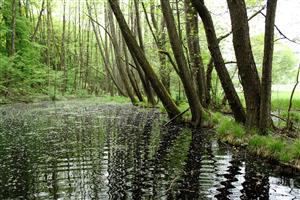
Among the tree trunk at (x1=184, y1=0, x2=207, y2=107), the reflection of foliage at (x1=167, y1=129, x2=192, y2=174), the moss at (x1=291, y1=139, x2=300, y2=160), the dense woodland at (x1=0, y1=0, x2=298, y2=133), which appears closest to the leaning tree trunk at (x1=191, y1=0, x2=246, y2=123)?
the dense woodland at (x1=0, y1=0, x2=298, y2=133)

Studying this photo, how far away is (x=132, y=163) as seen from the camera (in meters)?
7.48

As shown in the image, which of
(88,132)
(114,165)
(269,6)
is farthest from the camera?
(88,132)

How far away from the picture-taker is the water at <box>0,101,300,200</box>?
18.3ft

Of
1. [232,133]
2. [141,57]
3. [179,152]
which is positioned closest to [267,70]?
[232,133]

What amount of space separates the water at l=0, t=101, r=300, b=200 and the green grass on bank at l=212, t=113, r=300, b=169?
12.6 inches

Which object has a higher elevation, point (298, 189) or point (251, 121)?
point (251, 121)

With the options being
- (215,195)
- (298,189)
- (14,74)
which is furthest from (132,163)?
(14,74)

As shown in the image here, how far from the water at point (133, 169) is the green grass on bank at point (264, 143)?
0.32m

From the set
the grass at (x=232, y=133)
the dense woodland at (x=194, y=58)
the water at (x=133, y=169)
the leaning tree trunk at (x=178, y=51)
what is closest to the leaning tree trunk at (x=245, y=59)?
the dense woodland at (x=194, y=58)

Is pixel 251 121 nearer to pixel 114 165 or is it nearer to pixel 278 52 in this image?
pixel 114 165

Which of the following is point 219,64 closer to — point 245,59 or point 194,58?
point 245,59

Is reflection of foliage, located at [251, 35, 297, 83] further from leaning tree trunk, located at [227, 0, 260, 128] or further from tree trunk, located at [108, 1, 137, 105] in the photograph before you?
leaning tree trunk, located at [227, 0, 260, 128]

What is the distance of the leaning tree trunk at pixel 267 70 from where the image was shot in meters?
8.09

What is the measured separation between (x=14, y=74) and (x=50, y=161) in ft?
70.7
